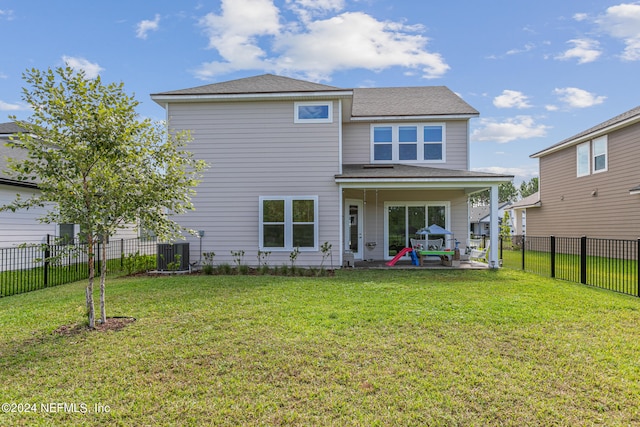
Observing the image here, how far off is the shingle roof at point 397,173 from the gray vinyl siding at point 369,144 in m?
0.60

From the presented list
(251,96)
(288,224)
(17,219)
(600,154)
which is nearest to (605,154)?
(600,154)

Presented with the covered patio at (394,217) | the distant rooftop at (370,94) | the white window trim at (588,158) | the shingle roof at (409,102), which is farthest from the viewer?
the white window trim at (588,158)

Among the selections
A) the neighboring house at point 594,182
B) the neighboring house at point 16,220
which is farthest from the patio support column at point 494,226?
the neighboring house at point 16,220

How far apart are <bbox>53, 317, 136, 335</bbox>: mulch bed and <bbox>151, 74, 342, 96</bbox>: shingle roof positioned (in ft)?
25.7

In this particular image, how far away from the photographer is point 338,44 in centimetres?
1469

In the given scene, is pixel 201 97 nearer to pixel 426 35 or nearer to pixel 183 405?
pixel 426 35

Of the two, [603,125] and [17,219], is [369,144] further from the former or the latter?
[17,219]

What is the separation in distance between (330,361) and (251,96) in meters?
9.27

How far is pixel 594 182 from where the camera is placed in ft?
55.4

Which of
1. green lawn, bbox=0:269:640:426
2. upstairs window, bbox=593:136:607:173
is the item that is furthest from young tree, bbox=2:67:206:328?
upstairs window, bbox=593:136:607:173

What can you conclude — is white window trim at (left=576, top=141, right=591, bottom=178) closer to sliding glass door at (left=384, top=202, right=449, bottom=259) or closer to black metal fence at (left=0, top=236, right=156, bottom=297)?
sliding glass door at (left=384, top=202, right=449, bottom=259)

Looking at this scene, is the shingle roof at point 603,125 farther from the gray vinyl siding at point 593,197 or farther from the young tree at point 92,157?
→ the young tree at point 92,157

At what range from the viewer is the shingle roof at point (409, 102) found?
13.5 m

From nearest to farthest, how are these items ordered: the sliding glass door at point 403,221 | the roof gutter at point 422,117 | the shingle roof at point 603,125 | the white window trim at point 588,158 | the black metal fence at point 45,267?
the black metal fence at point 45,267, the roof gutter at point 422,117, the sliding glass door at point 403,221, the shingle roof at point 603,125, the white window trim at point 588,158
